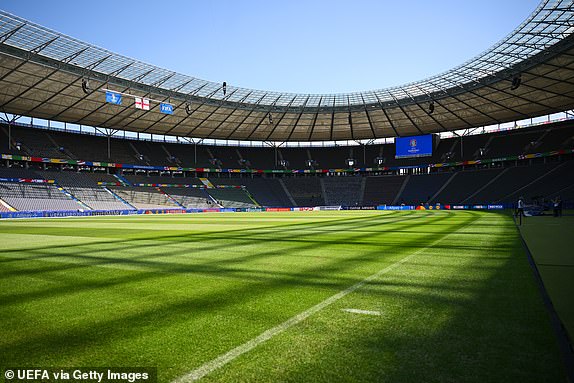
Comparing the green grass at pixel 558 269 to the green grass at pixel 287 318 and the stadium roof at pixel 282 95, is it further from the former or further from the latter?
the stadium roof at pixel 282 95

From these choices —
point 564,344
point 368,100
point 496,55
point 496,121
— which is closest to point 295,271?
point 564,344

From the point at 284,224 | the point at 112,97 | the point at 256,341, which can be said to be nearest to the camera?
the point at 256,341

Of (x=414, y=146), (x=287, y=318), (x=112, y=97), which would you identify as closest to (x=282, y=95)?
(x=414, y=146)

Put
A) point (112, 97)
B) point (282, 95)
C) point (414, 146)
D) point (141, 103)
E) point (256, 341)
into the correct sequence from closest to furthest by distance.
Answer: point (256, 341) → point (112, 97) → point (141, 103) → point (282, 95) → point (414, 146)

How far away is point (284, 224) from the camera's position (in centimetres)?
2584

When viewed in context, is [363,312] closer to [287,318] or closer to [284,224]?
[287,318]

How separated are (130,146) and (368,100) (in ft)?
156

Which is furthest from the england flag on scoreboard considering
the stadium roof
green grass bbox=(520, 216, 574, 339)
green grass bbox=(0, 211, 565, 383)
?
green grass bbox=(520, 216, 574, 339)

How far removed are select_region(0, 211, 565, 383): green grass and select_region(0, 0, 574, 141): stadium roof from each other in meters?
33.6

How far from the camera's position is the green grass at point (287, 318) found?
3428 millimetres

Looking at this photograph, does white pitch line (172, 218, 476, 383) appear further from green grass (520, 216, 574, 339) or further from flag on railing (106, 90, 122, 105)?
flag on railing (106, 90, 122, 105)

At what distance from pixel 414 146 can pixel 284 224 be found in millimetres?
52210

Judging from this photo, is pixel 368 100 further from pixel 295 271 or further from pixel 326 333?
pixel 326 333

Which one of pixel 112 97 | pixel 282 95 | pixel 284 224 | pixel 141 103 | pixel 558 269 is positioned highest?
pixel 282 95
